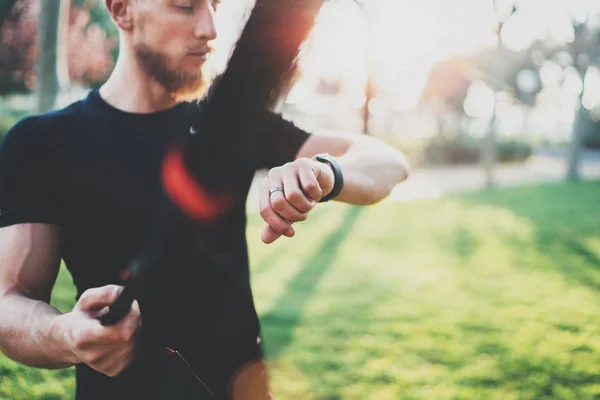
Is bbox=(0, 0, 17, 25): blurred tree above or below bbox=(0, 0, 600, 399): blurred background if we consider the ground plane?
above

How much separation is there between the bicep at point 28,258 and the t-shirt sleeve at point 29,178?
3 centimetres

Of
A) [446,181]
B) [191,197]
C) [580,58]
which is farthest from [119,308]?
[580,58]

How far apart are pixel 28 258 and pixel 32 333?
0.29 metres

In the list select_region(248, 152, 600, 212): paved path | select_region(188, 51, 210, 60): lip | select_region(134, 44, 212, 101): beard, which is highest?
select_region(188, 51, 210, 60): lip

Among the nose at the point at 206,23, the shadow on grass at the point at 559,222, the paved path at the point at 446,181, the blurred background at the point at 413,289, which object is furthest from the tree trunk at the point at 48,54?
the shadow on grass at the point at 559,222

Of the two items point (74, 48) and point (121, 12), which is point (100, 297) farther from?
point (74, 48)

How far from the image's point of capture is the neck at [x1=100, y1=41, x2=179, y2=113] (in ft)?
5.93

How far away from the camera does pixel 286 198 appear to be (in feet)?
3.45

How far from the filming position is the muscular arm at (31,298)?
1306 mm

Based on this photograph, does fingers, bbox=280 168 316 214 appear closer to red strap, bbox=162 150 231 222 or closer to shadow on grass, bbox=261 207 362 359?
red strap, bbox=162 150 231 222

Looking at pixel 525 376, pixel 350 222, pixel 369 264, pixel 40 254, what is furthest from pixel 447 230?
pixel 40 254

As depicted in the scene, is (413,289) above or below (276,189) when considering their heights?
below

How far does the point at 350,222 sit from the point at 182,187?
1073 cm

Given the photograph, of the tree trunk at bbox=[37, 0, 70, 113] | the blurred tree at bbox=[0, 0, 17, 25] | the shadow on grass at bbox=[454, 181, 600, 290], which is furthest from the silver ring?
the shadow on grass at bbox=[454, 181, 600, 290]
